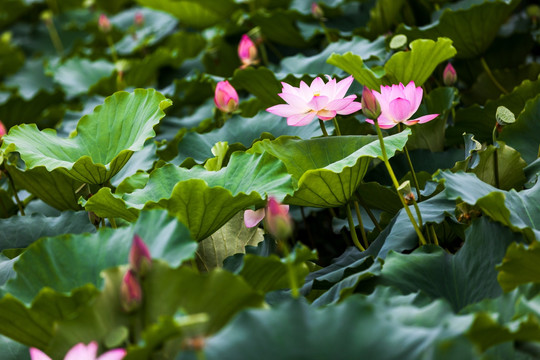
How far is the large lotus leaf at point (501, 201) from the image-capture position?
2.76 feet

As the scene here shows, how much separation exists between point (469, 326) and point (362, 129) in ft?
2.56

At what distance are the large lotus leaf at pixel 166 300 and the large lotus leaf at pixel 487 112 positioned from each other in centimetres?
79

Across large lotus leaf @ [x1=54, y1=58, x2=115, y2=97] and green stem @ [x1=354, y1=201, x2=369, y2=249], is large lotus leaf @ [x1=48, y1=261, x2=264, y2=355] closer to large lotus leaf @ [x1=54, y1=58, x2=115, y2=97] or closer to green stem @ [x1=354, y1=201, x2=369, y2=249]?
green stem @ [x1=354, y1=201, x2=369, y2=249]

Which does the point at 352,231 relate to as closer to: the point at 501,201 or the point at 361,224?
the point at 361,224

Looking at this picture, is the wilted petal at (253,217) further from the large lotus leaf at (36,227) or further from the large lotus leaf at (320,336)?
the large lotus leaf at (320,336)

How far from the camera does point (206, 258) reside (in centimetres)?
115

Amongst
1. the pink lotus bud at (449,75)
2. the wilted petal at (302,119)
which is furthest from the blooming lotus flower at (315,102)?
the pink lotus bud at (449,75)

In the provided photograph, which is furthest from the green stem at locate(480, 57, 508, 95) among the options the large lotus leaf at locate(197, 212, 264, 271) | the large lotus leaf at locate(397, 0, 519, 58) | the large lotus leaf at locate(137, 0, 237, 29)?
the large lotus leaf at locate(137, 0, 237, 29)

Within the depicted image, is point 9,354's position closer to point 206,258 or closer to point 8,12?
point 206,258

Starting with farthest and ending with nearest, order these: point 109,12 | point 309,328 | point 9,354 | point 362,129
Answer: point 109,12 → point 362,129 → point 9,354 → point 309,328

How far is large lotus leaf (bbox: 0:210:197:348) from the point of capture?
2.63ft

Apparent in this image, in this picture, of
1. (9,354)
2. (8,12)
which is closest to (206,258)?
(9,354)

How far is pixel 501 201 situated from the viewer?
84 centimetres

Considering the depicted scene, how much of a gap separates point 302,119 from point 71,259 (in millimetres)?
467
